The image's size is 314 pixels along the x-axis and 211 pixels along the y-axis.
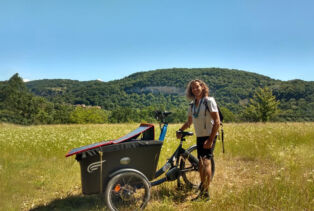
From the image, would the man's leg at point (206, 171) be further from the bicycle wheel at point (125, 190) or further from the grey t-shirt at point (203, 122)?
the bicycle wheel at point (125, 190)

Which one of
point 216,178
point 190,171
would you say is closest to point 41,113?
point 216,178

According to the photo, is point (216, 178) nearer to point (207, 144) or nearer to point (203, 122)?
point (207, 144)

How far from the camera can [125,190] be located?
3.23 meters

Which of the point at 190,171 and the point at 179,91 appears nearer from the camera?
the point at 190,171

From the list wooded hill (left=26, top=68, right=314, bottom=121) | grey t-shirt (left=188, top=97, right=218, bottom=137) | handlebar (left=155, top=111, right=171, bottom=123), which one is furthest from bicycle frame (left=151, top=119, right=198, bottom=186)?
wooded hill (left=26, top=68, right=314, bottom=121)

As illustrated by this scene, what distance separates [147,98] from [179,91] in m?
34.4

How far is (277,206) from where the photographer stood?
312 centimetres

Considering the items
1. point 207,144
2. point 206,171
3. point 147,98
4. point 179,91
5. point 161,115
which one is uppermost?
point 179,91

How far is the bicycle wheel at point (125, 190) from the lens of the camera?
10.2ft

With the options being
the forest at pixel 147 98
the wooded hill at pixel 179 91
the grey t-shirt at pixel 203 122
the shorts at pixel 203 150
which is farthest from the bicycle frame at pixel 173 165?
the wooded hill at pixel 179 91

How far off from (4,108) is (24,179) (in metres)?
64.9

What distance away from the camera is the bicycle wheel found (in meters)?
3.09

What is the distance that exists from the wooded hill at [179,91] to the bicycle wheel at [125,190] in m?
65.9

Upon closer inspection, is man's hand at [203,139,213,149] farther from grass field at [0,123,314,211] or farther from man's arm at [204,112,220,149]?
grass field at [0,123,314,211]
